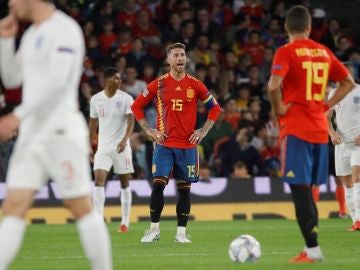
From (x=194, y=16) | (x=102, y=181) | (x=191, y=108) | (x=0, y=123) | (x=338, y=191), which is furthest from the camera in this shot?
(x=194, y=16)

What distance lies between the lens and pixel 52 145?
723 centimetres

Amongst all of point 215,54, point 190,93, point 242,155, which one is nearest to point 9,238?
point 190,93

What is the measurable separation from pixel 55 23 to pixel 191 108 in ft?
21.4

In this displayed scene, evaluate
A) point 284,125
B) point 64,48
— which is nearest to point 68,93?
point 64,48

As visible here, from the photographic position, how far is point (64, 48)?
718 cm

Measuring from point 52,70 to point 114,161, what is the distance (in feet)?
31.1

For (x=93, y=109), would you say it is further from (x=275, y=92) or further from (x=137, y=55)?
(x=275, y=92)

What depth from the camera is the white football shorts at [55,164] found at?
7.22 m

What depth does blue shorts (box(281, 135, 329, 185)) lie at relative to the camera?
9445mm

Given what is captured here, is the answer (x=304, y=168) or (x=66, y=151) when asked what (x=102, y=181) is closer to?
(x=304, y=168)

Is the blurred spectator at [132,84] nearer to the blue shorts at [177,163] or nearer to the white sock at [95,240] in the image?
the blue shorts at [177,163]

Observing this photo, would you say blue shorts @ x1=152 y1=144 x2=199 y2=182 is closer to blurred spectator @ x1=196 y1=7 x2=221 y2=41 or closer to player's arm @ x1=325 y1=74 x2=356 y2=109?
player's arm @ x1=325 y1=74 x2=356 y2=109

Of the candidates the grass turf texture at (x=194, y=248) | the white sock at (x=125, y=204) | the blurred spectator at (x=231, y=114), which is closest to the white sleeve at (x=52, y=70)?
the grass turf texture at (x=194, y=248)

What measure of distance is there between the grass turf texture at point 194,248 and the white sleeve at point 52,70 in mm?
3085
